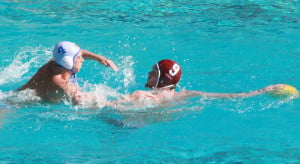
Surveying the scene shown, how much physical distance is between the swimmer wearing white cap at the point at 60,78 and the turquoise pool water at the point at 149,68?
0.17 m

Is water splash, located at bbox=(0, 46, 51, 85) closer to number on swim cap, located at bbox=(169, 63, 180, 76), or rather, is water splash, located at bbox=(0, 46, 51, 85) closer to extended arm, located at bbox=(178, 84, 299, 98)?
number on swim cap, located at bbox=(169, 63, 180, 76)

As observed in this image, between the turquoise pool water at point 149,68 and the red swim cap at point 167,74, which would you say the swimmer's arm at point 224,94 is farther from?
the red swim cap at point 167,74

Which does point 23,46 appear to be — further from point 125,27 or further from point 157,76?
point 157,76

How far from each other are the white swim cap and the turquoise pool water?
0.50 meters

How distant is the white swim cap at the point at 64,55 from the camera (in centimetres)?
645

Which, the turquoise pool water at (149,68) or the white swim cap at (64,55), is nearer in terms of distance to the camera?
the turquoise pool water at (149,68)

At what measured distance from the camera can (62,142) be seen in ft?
19.6

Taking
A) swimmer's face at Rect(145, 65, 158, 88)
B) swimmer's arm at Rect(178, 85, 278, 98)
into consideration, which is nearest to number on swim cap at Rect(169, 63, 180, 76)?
swimmer's face at Rect(145, 65, 158, 88)

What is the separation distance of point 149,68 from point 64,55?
→ 2.20 m

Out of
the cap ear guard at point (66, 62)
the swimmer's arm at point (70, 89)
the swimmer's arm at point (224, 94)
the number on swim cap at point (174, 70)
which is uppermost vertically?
the cap ear guard at point (66, 62)

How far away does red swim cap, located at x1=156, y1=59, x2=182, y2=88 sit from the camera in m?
6.64

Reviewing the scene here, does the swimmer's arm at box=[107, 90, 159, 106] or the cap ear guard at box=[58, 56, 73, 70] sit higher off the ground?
the cap ear guard at box=[58, 56, 73, 70]

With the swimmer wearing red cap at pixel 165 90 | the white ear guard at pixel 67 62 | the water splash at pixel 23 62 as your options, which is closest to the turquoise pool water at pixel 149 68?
the water splash at pixel 23 62

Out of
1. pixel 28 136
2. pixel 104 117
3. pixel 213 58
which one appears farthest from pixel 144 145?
pixel 213 58
